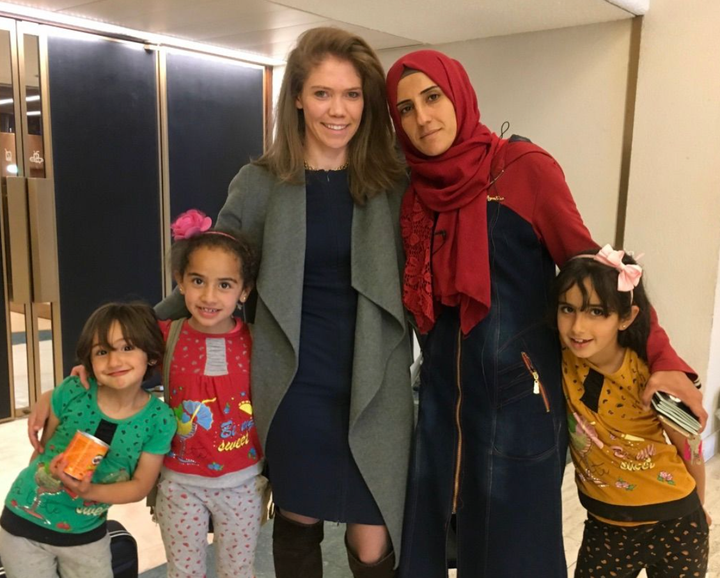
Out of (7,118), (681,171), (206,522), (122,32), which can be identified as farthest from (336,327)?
(122,32)

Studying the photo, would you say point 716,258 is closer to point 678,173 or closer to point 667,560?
point 678,173

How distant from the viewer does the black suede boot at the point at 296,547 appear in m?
1.53

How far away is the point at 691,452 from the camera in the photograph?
4.59 feet

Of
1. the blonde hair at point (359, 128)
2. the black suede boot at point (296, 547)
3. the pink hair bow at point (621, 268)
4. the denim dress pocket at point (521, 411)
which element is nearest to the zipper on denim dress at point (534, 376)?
the denim dress pocket at point (521, 411)

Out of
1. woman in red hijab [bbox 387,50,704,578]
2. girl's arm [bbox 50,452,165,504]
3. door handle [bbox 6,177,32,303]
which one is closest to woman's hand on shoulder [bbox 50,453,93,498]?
girl's arm [bbox 50,452,165,504]

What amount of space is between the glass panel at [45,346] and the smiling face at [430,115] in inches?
108

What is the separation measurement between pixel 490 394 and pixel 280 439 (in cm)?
46

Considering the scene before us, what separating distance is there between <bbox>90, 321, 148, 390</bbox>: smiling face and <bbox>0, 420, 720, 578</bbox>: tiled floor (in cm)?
98

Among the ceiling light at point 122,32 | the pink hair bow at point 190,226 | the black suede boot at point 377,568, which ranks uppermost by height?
the ceiling light at point 122,32

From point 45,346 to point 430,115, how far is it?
9.43 feet

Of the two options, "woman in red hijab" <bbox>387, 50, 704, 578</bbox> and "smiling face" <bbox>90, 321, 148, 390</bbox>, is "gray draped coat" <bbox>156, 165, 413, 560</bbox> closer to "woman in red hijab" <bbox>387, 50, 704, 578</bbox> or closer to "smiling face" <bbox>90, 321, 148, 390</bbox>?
"woman in red hijab" <bbox>387, 50, 704, 578</bbox>

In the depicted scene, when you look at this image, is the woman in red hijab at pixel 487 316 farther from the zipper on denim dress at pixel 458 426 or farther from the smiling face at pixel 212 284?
the smiling face at pixel 212 284

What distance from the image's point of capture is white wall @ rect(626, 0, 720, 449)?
2510 mm

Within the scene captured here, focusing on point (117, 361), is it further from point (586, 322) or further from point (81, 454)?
point (586, 322)
